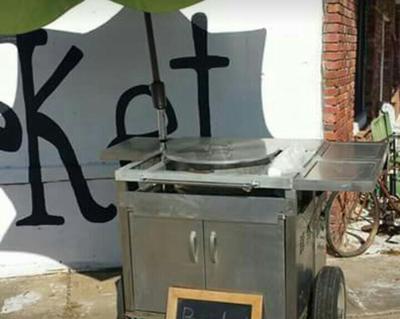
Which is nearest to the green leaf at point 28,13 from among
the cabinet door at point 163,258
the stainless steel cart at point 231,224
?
the stainless steel cart at point 231,224

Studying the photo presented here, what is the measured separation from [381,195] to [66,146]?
2.86 meters

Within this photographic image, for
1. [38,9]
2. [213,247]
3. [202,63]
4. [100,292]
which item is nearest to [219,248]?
[213,247]

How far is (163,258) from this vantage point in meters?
3.00

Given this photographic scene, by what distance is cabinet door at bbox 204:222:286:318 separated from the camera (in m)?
2.82

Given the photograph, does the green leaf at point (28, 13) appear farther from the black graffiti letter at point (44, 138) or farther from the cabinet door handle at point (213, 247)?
the black graffiti letter at point (44, 138)

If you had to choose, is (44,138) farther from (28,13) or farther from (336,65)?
(336,65)

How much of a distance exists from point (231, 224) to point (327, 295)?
26.6 inches

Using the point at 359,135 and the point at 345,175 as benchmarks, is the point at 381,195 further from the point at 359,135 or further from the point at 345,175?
the point at 345,175

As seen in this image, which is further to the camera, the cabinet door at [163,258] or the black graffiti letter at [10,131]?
the black graffiti letter at [10,131]

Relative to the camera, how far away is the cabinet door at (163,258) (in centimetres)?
293

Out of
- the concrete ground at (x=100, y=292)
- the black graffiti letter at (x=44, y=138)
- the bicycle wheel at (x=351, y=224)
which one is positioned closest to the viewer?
the concrete ground at (x=100, y=292)

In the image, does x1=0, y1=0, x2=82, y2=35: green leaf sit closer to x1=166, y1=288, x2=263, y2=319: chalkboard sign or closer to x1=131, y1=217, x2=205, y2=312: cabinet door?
x1=131, y1=217, x2=205, y2=312: cabinet door

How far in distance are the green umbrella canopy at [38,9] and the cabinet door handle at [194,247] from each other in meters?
1.08

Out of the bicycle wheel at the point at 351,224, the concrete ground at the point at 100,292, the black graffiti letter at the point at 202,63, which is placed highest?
the black graffiti letter at the point at 202,63
